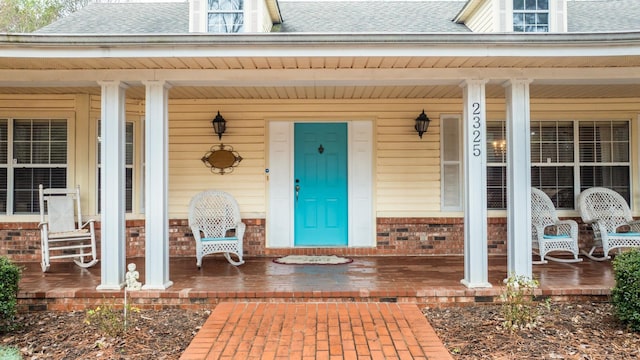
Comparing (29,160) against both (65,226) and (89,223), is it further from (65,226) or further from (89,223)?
(89,223)

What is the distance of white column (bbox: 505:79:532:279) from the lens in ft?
14.5

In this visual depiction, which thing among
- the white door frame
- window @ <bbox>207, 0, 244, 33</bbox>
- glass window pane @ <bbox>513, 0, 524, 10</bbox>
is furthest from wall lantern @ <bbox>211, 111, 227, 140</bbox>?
glass window pane @ <bbox>513, 0, 524, 10</bbox>

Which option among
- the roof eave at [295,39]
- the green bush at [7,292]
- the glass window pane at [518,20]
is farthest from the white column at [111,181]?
the glass window pane at [518,20]

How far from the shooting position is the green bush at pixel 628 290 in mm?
3443

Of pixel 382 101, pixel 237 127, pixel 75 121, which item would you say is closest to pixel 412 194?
pixel 382 101

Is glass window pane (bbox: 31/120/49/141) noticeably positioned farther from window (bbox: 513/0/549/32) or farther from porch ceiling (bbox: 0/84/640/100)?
window (bbox: 513/0/549/32)

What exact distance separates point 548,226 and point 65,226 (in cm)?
639

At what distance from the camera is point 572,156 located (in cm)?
650

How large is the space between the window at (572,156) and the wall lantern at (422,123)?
930 mm

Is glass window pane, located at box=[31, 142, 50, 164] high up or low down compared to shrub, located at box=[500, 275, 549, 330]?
up

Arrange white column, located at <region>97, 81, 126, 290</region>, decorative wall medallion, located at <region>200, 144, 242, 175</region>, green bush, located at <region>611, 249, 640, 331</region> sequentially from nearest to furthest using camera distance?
1. green bush, located at <region>611, 249, 640, 331</region>
2. white column, located at <region>97, 81, 126, 290</region>
3. decorative wall medallion, located at <region>200, 144, 242, 175</region>

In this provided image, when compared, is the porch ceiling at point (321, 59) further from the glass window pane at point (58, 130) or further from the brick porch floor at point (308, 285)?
the brick porch floor at point (308, 285)

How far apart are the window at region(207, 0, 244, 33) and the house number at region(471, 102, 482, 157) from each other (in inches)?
136

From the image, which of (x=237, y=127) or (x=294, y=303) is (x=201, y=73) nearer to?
(x=237, y=127)
